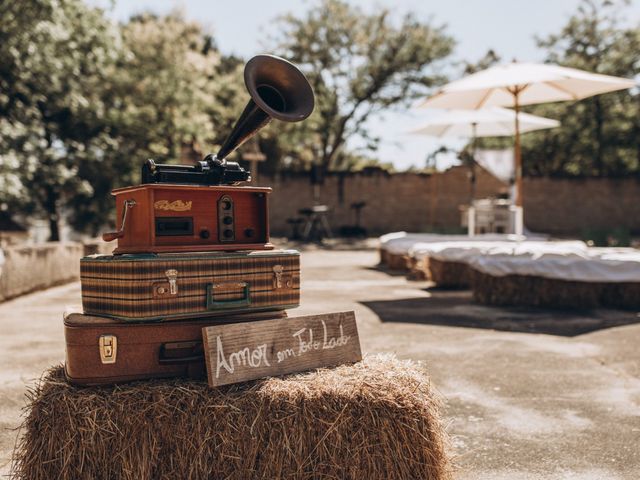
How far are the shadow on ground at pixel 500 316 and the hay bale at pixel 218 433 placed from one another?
365 cm

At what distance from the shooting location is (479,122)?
11.6m

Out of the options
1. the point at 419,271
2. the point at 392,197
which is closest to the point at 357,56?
the point at 392,197

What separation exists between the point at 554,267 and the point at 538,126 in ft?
19.1

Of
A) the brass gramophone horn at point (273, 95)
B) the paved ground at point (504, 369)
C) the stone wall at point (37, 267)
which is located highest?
the brass gramophone horn at point (273, 95)

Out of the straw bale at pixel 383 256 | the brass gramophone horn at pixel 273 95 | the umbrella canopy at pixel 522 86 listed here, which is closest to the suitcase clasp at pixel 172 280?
the brass gramophone horn at pixel 273 95

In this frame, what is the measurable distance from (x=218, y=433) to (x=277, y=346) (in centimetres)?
36

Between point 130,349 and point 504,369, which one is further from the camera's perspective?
point 504,369

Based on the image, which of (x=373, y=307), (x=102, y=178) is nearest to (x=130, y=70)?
(x=102, y=178)

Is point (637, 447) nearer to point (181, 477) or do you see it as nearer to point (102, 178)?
point (181, 477)

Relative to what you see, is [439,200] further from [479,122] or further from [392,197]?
[479,122]

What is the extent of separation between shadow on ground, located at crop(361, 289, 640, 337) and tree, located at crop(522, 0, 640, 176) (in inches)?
720

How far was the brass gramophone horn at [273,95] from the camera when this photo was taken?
246 centimetres

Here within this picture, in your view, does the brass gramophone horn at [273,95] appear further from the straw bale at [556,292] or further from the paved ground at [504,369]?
the straw bale at [556,292]

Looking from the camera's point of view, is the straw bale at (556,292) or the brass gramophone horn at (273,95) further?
the straw bale at (556,292)
